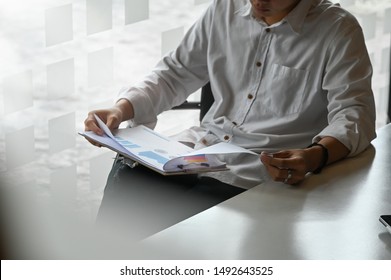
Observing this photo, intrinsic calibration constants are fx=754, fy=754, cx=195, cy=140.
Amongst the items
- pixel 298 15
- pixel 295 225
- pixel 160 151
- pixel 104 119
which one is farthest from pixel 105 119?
pixel 295 225

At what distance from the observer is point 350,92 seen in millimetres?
1818

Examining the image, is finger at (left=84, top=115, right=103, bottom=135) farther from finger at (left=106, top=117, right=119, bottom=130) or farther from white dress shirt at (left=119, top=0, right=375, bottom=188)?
white dress shirt at (left=119, top=0, right=375, bottom=188)

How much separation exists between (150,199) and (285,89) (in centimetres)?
46

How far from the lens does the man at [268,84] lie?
1.82 meters

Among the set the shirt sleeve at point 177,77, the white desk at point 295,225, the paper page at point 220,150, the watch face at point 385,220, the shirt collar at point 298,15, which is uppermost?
the shirt collar at point 298,15

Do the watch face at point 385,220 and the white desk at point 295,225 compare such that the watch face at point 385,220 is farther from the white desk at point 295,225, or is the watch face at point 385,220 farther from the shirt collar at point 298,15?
Result: the shirt collar at point 298,15

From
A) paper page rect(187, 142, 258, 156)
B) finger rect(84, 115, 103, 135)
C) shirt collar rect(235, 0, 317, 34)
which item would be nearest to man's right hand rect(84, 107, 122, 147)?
finger rect(84, 115, 103, 135)

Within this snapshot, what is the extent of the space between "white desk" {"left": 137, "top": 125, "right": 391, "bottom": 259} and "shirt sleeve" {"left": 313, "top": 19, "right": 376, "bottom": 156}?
0.48ft

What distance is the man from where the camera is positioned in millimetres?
1818

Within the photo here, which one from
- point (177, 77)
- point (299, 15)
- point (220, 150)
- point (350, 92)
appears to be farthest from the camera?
point (177, 77)

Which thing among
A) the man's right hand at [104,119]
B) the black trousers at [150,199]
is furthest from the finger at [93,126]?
the black trousers at [150,199]

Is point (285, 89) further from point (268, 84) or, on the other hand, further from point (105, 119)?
point (105, 119)
